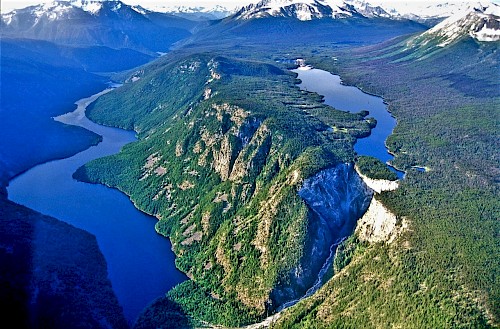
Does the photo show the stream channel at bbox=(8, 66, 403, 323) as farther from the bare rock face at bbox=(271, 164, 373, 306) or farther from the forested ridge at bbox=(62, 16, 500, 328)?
the bare rock face at bbox=(271, 164, 373, 306)

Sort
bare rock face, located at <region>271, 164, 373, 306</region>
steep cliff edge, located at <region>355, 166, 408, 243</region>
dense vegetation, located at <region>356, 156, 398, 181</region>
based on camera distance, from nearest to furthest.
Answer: steep cliff edge, located at <region>355, 166, 408, 243</region> → bare rock face, located at <region>271, 164, 373, 306</region> → dense vegetation, located at <region>356, 156, 398, 181</region>

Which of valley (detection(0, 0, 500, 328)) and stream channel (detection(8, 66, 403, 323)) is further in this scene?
stream channel (detection(8, 66, 403, 323))

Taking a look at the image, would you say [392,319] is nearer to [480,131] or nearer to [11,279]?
[11,279]

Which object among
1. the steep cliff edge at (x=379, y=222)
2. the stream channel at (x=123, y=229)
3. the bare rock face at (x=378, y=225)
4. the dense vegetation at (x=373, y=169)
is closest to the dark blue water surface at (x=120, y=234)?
the stream channel at (x=123, y=229)

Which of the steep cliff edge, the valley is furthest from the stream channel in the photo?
the steep cliff edge

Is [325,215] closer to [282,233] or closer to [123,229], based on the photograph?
[282,233]

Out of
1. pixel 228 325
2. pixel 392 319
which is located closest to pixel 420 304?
pixel 392 319

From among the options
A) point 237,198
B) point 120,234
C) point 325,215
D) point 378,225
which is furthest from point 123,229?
point 378,225
